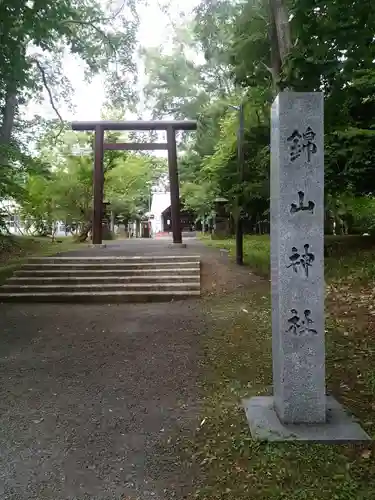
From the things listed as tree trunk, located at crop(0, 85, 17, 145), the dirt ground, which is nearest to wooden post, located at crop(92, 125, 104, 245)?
tree trunk, located at crop(0, 85, 17, 145)

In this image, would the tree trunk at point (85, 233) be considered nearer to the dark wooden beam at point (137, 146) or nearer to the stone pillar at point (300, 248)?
the dark wooden beam at point (137, 146)

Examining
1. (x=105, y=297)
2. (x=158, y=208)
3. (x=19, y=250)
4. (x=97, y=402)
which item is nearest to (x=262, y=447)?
(x=97, y=402)

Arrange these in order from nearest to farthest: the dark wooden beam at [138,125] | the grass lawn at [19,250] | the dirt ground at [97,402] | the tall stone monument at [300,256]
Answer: the dirt ground at [97,402] → the tall stone monument at [300,256] → the grass lawn at [19,250] → the dark wooden beam at [138,125]

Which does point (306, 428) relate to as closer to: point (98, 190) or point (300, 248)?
point (300, 248)

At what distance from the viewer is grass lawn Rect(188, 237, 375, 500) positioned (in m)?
2.69

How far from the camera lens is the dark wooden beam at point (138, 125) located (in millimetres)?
13828

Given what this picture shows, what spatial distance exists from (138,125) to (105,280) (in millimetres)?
6312

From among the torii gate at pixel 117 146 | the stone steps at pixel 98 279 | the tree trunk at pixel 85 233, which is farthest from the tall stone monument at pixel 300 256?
the tree trunk at pixel 85 233

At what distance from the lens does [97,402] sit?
158 inches

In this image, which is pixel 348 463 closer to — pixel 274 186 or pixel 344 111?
pixel 274 186

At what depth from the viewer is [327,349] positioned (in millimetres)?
5465

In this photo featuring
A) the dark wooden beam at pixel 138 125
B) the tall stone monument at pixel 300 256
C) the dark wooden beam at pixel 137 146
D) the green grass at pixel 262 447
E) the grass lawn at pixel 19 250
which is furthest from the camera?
the dark wooden beam at pixel 137 146

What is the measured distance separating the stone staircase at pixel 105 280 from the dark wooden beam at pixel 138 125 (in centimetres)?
522

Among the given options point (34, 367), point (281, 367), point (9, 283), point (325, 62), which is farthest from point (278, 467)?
point (9, 283)
